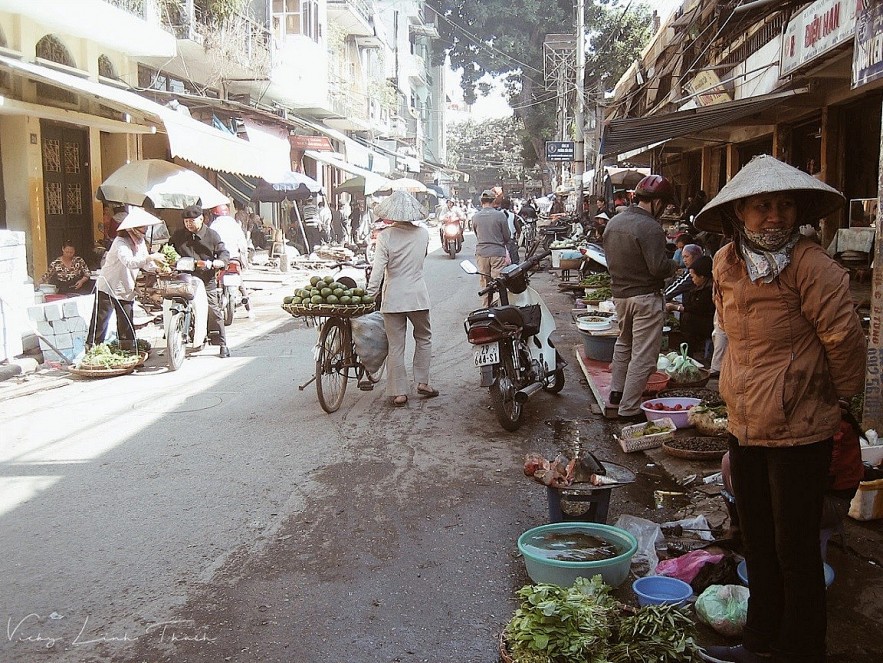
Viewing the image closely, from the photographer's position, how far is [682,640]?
10.4 ft

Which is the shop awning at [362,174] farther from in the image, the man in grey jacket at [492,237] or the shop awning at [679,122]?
the shop awning at [679,122]

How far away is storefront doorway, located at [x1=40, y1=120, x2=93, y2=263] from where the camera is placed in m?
15.5

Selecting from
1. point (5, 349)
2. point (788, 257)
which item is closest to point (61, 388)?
point (5, 349)

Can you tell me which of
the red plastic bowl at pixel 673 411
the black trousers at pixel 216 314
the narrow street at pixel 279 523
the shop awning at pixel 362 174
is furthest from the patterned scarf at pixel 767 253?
the shop awning at pixel 362 174

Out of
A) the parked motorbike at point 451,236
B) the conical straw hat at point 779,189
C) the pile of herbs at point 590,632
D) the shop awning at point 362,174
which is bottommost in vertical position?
the pile of herbs at point 590,632

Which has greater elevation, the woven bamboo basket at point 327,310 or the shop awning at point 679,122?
the shop awning at point 679,122

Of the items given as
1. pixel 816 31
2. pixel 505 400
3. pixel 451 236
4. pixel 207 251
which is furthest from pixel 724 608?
pixel 451 236

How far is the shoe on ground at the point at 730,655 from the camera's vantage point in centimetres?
324

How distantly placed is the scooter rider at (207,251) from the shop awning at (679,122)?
513cm

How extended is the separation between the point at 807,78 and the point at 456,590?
8.33m

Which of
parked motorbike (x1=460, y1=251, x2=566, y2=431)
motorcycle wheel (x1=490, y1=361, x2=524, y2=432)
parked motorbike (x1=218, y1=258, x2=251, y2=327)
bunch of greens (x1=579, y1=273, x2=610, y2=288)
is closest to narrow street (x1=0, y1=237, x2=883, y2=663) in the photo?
motorcycle wheel (x1=490, y1=361, x2=524, y2=432)

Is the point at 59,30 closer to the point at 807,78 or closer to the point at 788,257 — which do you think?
the point at 807,78

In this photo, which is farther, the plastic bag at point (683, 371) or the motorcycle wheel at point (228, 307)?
the motorcycle wheel at point (228, 307)

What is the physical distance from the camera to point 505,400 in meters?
6.79
